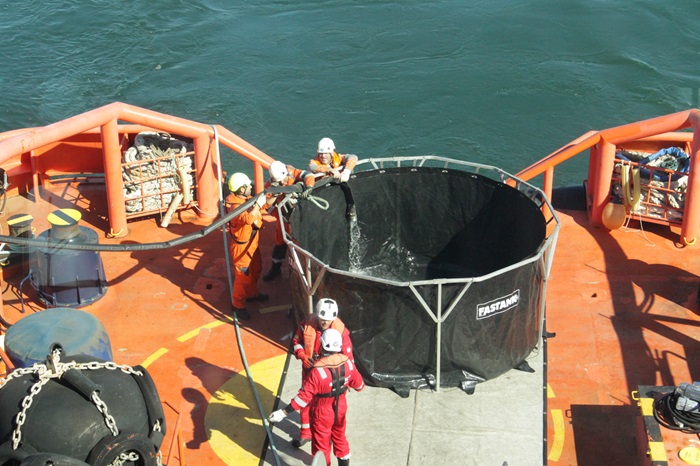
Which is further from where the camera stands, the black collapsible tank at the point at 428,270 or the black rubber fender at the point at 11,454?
the black collapsible tank at the point at 428,270

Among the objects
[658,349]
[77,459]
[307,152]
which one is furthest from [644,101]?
[77,459]

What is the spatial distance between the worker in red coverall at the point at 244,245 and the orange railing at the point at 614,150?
4.46m

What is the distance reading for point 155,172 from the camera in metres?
12.8

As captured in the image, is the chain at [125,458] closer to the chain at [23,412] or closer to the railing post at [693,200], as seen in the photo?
the chain at [23,412]

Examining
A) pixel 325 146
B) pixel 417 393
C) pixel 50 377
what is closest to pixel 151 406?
pixel 50 377

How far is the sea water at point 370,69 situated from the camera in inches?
893

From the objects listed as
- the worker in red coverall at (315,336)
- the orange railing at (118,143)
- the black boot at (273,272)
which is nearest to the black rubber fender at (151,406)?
the worker in red coverall at (315,336)

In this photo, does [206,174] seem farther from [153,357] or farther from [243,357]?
[243,357]

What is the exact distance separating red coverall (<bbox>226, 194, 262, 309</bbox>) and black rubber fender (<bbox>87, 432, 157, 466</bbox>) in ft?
15.4

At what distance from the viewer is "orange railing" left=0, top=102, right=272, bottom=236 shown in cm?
1128

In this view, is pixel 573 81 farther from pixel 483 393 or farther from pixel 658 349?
pixel 483 393

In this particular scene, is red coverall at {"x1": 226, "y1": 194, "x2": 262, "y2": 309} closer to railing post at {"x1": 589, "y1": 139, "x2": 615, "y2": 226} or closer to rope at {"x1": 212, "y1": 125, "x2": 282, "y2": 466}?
rope at {"x1": 212, "y1": 125, "x2": 282, "y2": 466}

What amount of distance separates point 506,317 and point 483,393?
33.5 inches

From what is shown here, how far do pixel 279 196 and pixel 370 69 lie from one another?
1492 centimetres
